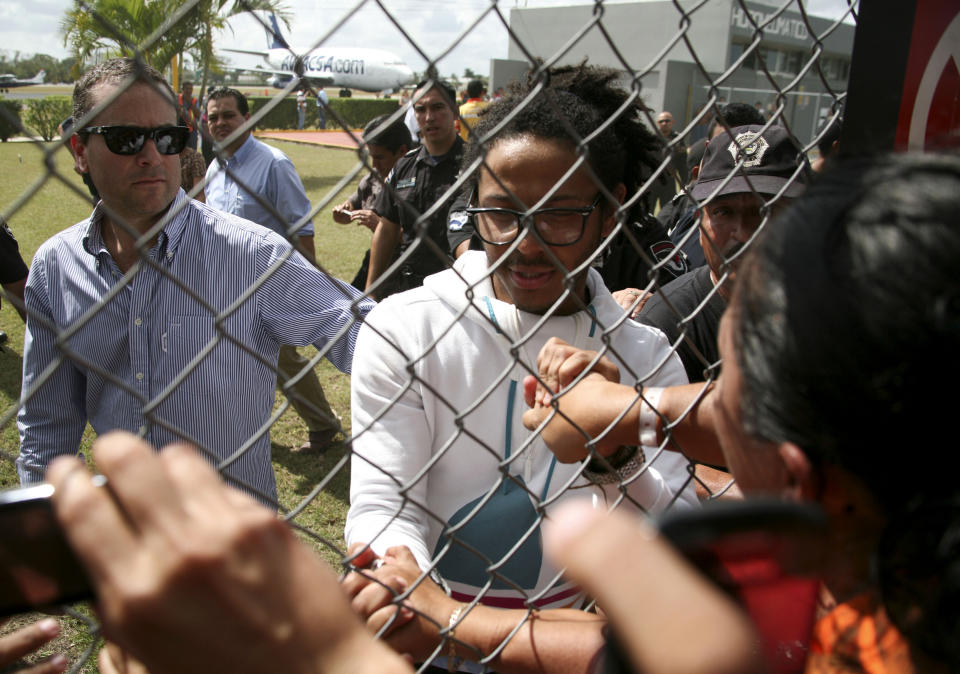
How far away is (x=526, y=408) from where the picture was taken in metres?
1.54

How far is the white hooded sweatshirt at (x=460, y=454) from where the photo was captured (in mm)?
1455

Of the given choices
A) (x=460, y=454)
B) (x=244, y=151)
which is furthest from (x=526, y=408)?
(x=244, y=151)

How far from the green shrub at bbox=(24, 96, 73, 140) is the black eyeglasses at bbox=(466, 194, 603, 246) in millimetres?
21036

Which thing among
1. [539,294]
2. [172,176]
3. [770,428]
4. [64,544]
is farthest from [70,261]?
[770,428]

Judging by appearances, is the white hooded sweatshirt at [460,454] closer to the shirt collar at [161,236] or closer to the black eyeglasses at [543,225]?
the black eyeglasses at [543,225]

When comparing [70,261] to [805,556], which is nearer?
[805,556]

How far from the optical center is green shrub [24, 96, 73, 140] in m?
19.1

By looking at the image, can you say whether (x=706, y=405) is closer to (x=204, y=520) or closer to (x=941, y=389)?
(x=941, y=389)

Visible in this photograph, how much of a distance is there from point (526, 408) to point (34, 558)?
102 centimetres

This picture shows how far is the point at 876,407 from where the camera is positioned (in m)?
0.68

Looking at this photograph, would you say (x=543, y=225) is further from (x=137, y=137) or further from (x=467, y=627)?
(x=137, y=137)

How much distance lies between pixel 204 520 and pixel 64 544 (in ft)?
0.59

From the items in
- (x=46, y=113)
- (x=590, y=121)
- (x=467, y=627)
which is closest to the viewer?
(x=467, y=627)

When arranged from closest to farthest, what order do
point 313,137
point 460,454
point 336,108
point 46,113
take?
point 460,454 < point 46,113 < point 313,137 < point 336,108
